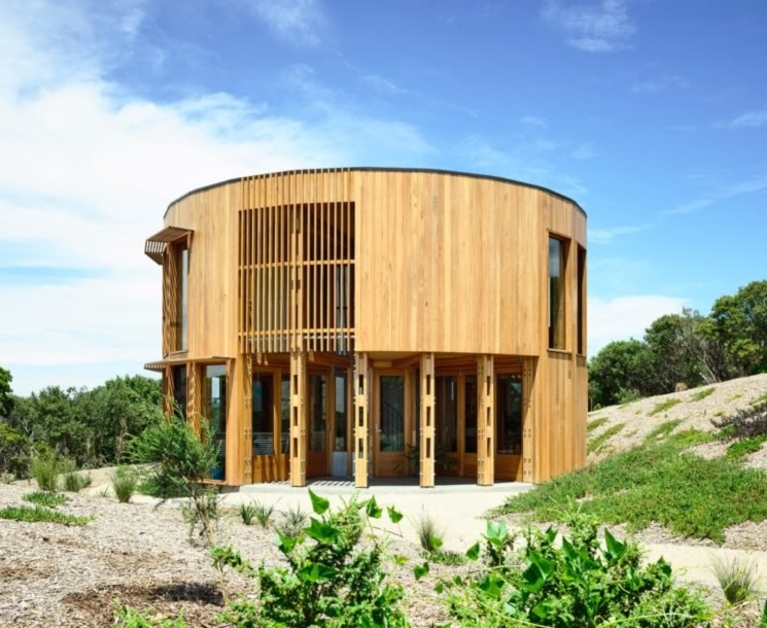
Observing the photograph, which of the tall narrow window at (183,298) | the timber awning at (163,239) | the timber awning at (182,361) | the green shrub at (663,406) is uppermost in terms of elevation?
the timber awning at (163,239)

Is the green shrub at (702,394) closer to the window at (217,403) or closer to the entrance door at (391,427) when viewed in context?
the entrance door at (391,427)

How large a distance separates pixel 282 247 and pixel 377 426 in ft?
16.2

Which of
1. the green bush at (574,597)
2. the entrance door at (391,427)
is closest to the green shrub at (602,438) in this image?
the entrance door at (391,427)

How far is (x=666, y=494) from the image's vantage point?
11.8 meters

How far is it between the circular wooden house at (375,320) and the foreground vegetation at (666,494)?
10.8 ft

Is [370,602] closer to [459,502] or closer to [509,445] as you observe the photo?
[459,502]

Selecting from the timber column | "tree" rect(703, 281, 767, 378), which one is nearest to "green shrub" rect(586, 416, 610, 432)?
the timber column

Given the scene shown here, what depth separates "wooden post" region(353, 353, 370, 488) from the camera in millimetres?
16266

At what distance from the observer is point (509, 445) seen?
18641mm

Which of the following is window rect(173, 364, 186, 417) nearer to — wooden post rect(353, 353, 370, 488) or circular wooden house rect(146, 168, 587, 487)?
circular wooden house rect(146, 168, 587, 487)

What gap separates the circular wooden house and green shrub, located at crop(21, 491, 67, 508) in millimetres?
6020

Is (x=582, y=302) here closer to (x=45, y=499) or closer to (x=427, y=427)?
(x=427, y=427)

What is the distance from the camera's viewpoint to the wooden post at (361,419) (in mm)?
16266

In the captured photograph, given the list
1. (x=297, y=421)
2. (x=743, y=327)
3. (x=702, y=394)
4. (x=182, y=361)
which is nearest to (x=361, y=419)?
(x=297, y=421)
